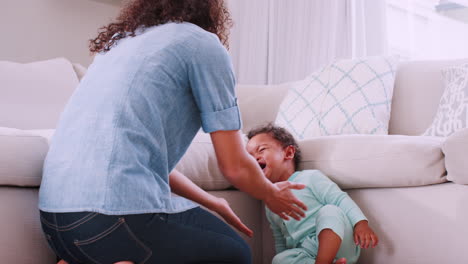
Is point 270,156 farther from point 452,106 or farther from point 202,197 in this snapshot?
point 452,106

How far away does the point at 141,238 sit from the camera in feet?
2.96

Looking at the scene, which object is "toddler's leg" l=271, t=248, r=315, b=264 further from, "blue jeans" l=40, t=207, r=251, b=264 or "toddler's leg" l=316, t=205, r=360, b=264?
"blue jeans" l=40, t=207, r=251, b=264

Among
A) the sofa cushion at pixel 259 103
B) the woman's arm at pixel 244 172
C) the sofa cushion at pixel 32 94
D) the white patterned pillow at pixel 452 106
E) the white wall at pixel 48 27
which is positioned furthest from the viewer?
the white wall at pixel 48 27

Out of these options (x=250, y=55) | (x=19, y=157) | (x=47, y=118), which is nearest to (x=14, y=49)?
(x=47, y=118)

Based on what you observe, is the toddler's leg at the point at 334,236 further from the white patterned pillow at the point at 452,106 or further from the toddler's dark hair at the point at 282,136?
the white patterned pillow at the point at 452,106

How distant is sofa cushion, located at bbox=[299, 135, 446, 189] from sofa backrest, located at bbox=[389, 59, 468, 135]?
0.68 metres

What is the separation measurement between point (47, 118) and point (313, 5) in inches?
78.2

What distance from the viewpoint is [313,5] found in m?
3.35

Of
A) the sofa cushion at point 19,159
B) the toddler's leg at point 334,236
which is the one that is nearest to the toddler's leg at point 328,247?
the toddler's leg at point 334,236

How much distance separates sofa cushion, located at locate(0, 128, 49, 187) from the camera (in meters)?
1.09

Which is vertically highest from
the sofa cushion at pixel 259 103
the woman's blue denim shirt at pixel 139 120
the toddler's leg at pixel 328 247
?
the woman's blue denim shirt at pixel 139 120

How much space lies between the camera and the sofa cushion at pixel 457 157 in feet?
4.13

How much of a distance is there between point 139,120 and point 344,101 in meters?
1.39

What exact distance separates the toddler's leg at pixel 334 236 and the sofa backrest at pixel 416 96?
2.96 ft
